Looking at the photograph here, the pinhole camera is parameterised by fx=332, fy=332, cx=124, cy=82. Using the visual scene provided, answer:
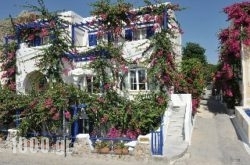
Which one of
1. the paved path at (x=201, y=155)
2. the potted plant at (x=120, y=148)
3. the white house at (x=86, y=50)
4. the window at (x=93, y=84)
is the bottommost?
the paved path at (x=201, y=155)

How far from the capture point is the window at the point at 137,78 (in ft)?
75.3

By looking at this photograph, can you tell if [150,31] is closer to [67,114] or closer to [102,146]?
[67,114]

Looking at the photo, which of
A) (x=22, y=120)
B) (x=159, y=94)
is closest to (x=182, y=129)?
(x=159, y=94)

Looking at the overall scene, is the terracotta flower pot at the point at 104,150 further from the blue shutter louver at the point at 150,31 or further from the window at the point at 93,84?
the blue shutter louver at the point at 150,31

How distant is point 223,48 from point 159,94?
9.03m

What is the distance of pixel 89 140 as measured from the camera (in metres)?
17.7

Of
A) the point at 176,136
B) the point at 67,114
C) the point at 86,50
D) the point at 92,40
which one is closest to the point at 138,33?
the point at 86,50

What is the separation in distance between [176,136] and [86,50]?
902cm

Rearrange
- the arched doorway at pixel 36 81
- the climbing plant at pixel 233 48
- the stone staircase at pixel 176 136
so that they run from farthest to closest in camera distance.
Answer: the climbing plant at pixel 233 48, the arched doorway at pixel 36 81, the stone staircase at pixel 176 136

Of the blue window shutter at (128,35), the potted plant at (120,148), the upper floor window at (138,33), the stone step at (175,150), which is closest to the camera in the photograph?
the stone step at (175,150)

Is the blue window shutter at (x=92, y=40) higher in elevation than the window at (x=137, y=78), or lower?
higher

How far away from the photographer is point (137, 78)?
2311cm

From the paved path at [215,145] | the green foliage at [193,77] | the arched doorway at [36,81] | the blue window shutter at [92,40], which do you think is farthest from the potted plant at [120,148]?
the blue window shutter at [92,40]

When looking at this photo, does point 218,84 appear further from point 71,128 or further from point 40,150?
point 40,150
